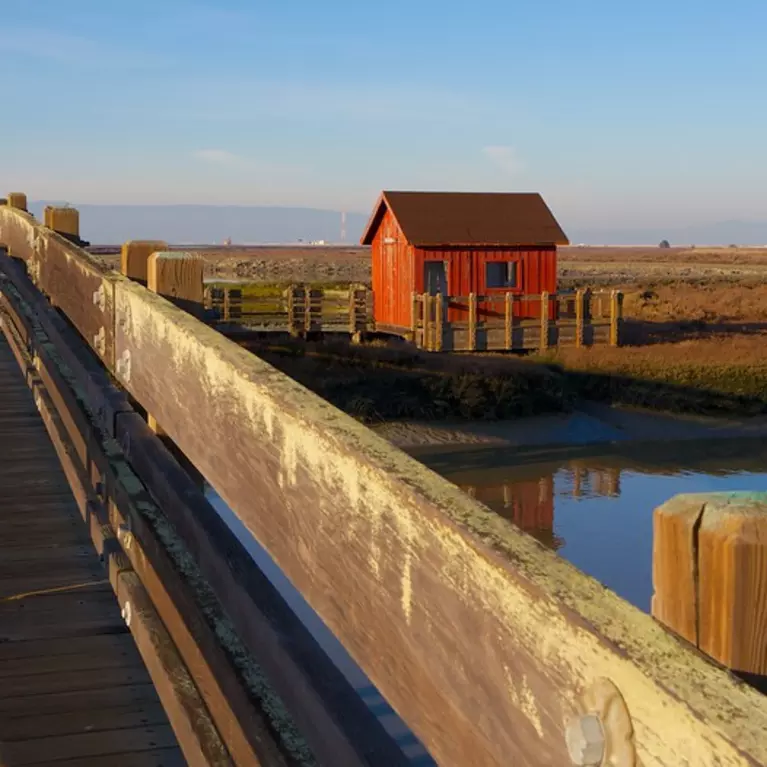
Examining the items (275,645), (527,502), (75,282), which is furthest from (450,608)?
(527,502)

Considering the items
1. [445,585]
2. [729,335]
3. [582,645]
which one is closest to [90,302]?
[445,585]

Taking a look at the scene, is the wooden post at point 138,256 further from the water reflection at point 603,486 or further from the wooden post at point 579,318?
the wooden post at point 579,318

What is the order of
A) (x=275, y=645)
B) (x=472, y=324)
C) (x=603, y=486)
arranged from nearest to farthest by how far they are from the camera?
1. (x=275, y=645)
2. (x=603, y=486)
3. (x=472, y=324)

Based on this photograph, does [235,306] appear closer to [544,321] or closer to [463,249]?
[463,249]

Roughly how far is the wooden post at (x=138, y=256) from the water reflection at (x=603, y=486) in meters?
8.15

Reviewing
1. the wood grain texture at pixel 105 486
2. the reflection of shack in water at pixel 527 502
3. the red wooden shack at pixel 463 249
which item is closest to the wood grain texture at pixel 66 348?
the wood grain texture at pixel 105 486

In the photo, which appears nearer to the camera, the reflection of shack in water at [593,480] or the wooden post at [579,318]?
the reflection of shack in water at [593,480]

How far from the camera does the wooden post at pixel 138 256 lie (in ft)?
13.1

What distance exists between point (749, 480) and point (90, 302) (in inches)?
661

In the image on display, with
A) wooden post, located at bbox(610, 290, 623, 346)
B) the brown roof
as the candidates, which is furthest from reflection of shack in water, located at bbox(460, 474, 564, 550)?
the brown roof

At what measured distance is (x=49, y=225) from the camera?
8.30m

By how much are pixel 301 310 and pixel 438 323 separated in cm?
381

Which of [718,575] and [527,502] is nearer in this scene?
[718,575]

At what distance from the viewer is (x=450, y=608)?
3.84 feet
